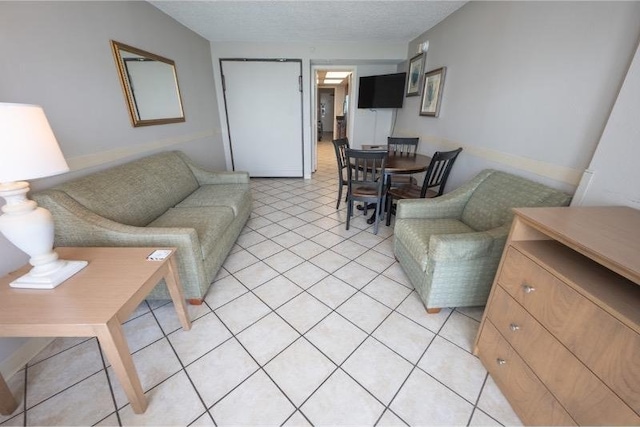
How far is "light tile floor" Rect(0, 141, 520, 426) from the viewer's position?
A: 1.10 m

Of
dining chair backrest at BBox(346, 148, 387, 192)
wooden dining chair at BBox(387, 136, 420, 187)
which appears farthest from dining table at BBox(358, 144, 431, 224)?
wooden dining chair at BBox(387, 136, 420, 187)

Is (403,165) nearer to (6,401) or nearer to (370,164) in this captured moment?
(370,164)

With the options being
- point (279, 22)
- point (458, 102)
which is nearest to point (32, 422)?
point (458, 102)

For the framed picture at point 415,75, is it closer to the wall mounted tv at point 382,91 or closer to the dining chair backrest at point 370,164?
the wall mounted tv at point 382,91

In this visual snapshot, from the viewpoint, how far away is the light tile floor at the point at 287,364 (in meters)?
1.10

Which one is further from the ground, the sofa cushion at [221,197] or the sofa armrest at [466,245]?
the sofa armrest at [466,245]

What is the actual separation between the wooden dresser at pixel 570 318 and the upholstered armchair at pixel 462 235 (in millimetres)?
277

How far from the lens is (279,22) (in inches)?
120

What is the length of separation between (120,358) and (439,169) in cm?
263

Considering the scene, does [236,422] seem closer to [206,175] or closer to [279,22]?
[206,175]

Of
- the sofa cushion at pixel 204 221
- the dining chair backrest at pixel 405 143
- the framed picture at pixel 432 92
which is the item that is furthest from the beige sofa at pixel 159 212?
the framed picture at pixel 432 92

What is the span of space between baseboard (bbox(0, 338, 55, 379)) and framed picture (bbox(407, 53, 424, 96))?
14.2 feet

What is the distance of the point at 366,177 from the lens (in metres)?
2.48

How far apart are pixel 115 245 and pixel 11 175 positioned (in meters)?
0.65
